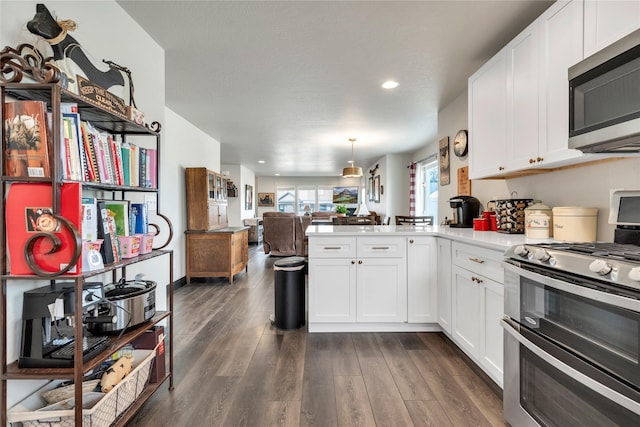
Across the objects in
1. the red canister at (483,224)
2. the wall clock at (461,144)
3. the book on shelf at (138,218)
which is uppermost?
the wall clock at (461,144)

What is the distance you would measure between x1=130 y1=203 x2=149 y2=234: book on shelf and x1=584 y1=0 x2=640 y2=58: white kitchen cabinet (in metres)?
2.50

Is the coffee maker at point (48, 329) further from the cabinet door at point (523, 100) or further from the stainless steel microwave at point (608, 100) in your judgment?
the cabinet door at point (523, 100)

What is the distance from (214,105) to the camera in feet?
12.6

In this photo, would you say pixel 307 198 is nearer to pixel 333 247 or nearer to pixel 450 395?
pixel 333 247

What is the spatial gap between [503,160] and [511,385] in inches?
59.5

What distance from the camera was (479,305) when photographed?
6.55ft

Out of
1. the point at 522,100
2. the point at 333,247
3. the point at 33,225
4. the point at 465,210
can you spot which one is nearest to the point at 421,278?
the point at 333,247

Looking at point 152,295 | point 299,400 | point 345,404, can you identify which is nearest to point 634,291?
point 345,404

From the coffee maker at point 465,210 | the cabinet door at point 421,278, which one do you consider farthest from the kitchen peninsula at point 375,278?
the coffee maker at point 465,210

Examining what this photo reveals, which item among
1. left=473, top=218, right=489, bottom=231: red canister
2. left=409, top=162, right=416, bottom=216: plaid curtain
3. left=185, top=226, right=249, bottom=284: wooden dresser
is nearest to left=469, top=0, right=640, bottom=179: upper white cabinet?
left=473, top=218, right=489, bottom=231: red canister

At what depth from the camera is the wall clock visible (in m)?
3.50

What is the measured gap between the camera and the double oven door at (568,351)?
98 centimetres

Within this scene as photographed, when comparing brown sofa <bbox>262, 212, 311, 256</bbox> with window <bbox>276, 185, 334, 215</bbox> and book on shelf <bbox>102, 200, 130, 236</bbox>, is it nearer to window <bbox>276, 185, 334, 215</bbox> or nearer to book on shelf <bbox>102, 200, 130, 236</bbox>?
window <bbox>276, 185, 334, 215</bbox>

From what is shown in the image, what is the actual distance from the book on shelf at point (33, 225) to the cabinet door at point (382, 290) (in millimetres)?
2011
